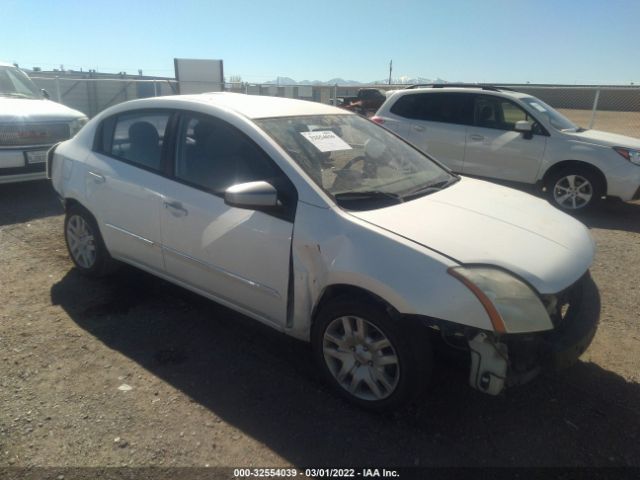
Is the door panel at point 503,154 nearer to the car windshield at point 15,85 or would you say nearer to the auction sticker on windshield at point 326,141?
the auction sticker on windshield at point 326,141

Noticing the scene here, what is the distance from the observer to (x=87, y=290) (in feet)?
13.5

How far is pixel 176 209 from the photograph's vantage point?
3234mm

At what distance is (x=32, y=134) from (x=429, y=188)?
619cm

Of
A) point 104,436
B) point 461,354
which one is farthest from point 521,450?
point 104,436

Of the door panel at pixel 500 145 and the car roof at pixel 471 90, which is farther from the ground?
the car roof at pixel 471 90

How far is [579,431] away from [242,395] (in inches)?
73.7

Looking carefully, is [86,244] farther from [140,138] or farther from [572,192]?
[572,192]

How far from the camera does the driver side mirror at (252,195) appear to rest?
2.64 metres

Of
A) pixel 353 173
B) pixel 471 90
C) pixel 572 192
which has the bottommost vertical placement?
pixel 572 192

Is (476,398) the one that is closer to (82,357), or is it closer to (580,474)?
(580,474)

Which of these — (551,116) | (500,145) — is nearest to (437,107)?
(500,145)

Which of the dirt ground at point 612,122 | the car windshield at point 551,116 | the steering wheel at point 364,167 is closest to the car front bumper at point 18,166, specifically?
the steering wheel at point 364,167

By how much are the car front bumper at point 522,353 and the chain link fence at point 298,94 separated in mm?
12638

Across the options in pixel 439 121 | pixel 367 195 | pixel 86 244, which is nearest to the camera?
pixel 367 195
